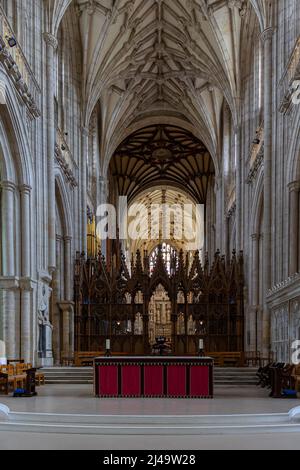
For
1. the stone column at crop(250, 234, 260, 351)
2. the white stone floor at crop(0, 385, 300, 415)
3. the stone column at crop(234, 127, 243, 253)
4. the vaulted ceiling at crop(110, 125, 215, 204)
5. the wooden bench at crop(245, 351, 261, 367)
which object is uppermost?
the vaulted ceiling at crop(110, 125, 215, 204)

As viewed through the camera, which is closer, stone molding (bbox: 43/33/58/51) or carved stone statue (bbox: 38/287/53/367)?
carved stone statue (bbox: 38/287/53/367)

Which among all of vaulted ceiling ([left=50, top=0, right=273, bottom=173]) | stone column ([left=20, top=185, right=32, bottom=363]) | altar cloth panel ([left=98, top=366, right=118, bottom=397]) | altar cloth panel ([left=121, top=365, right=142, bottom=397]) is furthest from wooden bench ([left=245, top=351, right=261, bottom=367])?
vaulted ceiling ([left=50, top=0, right=273, bottom=173])

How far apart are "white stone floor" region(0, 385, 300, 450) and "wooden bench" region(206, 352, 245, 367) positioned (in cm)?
618

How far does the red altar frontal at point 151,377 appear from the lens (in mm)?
13594

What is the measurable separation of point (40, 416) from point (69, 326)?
16132mm

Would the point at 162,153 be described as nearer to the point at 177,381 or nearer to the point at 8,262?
the point at 8,262

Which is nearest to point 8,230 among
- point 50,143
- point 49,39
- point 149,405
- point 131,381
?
point 50,143

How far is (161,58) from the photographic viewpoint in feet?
115

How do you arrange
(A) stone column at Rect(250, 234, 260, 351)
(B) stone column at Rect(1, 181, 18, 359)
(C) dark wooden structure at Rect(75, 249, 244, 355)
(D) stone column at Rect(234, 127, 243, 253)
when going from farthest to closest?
(D) stone column at Rect(234, 127, 243, 253) < (C) dark wooden structure at Rect(75, 249, 244, 355) < (A) stone column at Rect(250, 234, 260, 351) < (B) stone column at Rect(1, 181, 18, 359)

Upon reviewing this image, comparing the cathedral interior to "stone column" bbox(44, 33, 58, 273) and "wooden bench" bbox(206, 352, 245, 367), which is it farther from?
"wooden bench" bbox(206, 352, 245, 367)

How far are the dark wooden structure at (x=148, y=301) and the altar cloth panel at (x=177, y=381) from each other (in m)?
12.1

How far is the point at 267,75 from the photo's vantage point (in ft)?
70.4

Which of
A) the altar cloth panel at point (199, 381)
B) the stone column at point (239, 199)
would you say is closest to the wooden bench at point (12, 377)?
the altar cloth panel at point (199, 381)

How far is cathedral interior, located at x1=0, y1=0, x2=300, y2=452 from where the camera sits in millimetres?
18375
